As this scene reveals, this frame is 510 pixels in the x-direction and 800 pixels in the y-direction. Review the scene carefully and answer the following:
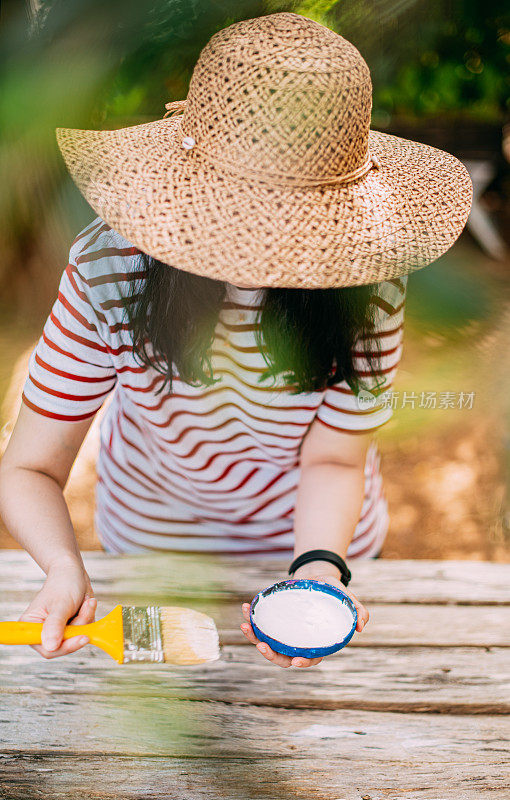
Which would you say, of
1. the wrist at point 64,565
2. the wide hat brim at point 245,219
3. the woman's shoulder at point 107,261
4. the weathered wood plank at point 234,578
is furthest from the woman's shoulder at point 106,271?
the weathered wood plank at point 234,578


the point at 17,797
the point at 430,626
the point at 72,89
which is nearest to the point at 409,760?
the point at 430,626

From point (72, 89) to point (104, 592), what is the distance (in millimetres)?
950

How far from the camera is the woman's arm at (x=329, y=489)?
1.18m

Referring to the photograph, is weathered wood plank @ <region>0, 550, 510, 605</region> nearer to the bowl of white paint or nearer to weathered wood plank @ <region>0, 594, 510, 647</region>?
weathered wood plank @ <region>0, 594, 510, 647</region>

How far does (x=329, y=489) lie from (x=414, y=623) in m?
0.29

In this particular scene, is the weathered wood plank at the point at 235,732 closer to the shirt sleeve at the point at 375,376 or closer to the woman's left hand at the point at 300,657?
the woman's left hand at the point at 300,657

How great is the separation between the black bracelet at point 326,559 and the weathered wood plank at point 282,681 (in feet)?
0.45

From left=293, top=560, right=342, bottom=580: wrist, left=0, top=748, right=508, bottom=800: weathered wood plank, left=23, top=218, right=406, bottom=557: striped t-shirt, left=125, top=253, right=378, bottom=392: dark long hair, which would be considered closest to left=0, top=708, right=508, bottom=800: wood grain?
left=0, top=748, right=508, bottom=800: weathered wood plank

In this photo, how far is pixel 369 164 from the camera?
2.80 feet

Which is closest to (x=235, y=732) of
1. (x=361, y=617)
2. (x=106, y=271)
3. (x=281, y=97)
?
(x=361, y=617)

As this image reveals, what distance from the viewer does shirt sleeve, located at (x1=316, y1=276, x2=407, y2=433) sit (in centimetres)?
108

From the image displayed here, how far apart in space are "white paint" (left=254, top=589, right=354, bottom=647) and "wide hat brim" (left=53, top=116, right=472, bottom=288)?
504 mm

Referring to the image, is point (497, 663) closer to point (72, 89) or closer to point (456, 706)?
point (456, 706)

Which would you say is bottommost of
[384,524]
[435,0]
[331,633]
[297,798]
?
[384,524]
